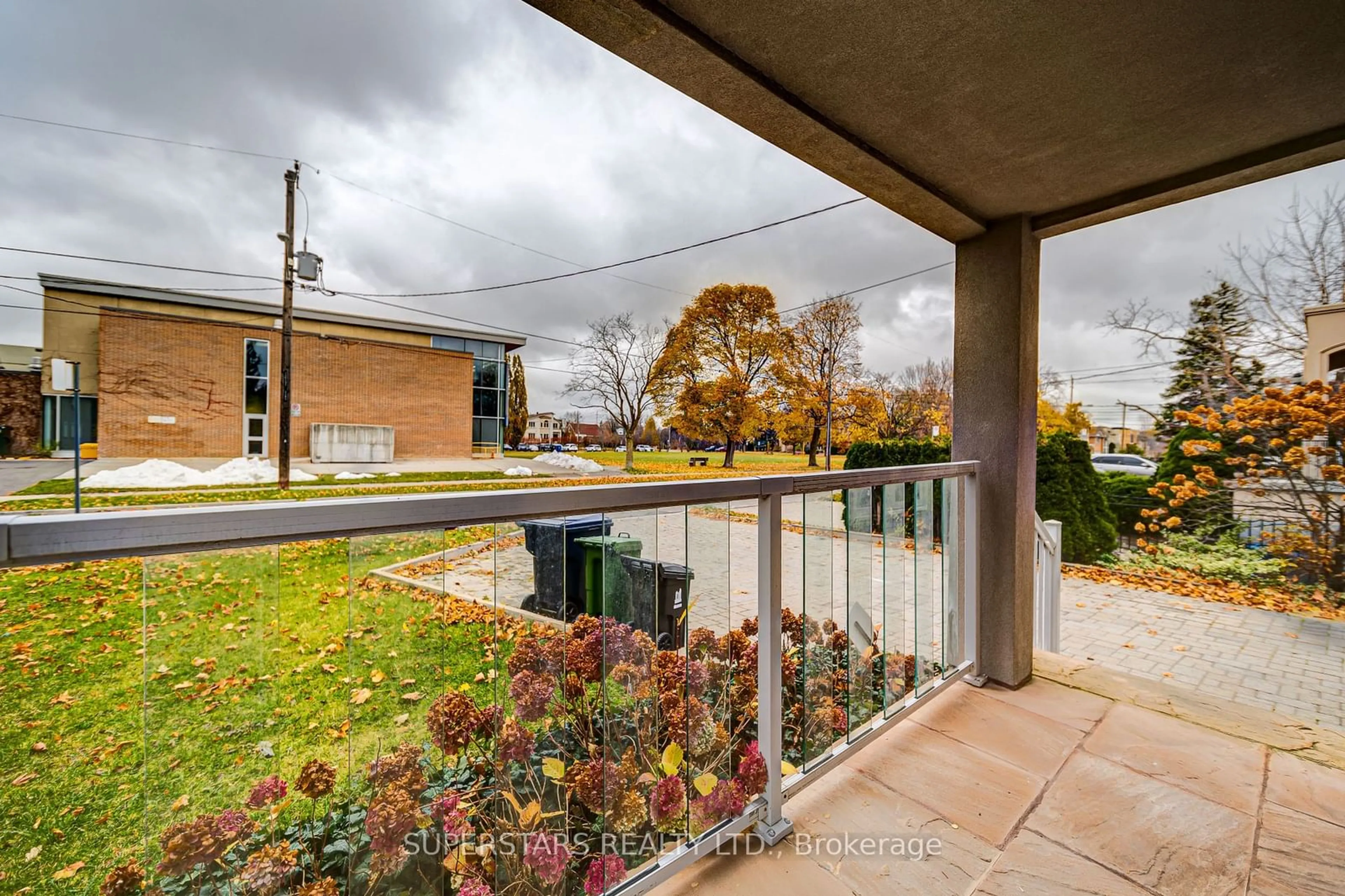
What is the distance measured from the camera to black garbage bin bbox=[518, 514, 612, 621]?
92 cm

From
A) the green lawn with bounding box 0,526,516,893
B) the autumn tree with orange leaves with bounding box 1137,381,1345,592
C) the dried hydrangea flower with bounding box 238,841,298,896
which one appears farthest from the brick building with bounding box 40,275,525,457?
the autumn tree with orange leaves with bounding box 1137,381,1345,592

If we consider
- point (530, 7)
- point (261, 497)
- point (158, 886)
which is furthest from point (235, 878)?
point (261, 497)

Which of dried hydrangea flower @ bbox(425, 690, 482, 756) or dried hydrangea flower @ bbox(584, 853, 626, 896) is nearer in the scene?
dried hydrangea flower @ bbox(425, 690, 482, 756)

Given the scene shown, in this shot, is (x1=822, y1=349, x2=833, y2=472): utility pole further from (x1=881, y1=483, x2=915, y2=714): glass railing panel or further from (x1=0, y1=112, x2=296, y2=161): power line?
(x1=0, y1=112, x2=296, y2=161): power line

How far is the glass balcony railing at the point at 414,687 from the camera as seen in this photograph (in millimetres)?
590

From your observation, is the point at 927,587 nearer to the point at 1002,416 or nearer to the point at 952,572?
the point at 952,572

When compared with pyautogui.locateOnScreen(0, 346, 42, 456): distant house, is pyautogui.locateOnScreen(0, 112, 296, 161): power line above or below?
above

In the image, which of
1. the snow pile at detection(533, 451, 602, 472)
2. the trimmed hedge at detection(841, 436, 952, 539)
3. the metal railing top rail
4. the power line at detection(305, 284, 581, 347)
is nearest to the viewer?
the metal railing top rail

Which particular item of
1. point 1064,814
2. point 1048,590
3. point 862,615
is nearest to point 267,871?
point 862,615

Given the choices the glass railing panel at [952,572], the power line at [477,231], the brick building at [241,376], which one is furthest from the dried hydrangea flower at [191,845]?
the power line at [477,231]

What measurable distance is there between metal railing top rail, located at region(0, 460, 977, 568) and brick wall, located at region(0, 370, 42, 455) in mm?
12307

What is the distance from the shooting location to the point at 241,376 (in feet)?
39.5

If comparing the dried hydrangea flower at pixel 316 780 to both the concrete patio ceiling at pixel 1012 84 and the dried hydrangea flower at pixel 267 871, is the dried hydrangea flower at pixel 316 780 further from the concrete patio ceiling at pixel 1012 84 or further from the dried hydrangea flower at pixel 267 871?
the concrete patio ceiling at pixel 1012 84

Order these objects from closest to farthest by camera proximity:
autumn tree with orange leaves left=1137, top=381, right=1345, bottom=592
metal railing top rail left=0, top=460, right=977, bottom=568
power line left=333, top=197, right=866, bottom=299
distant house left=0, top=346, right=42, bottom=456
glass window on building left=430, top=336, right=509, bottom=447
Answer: metal railing top rail left=0, top=460, right=977, bottom=568 < autumn tree with orange leaves left=1137, top=381, right=1345, bottom=592 < distant house left=0, top=346, right=42, bottom=456 < power line left=333, top=197, right=866, bottom=299 < glass window on building left=430, top=336, right=509, bottom=447
